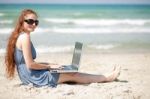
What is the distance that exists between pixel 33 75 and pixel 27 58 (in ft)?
1.32

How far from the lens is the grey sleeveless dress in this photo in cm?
581

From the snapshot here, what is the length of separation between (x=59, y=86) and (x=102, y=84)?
2.47ft

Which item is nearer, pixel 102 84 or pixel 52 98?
pixel 52 98

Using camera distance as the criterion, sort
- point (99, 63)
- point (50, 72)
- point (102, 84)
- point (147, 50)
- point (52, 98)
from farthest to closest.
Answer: point (147, 50), point (99, 63), point (102, 84), point (50, 72), point (52, 98)

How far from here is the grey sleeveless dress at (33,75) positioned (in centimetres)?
581

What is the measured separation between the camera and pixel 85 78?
6.28m

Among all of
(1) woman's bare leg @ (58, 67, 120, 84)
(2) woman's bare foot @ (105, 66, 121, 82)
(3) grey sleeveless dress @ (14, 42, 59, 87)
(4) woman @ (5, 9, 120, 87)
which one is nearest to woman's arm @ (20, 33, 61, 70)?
(4) woman @ (5, 9, 120, 87)

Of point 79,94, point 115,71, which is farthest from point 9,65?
point 115,71

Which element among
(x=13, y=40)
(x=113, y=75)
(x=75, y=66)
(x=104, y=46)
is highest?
(x=13, y=40)

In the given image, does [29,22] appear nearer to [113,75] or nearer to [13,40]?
[13,40]

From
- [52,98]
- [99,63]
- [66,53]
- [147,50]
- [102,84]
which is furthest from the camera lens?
[147,50]

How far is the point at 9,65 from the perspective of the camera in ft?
19.5

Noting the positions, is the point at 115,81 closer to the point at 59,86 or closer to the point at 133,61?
the point at 59,86

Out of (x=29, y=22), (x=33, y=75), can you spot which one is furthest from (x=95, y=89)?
(x=29, y=22)
